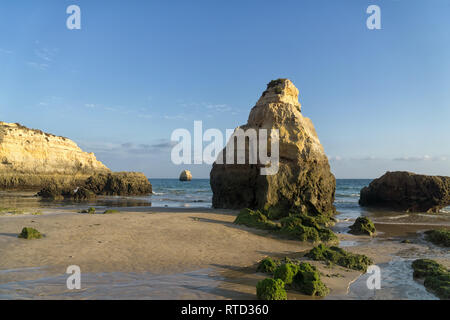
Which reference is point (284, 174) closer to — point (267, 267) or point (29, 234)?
point (267, 267)

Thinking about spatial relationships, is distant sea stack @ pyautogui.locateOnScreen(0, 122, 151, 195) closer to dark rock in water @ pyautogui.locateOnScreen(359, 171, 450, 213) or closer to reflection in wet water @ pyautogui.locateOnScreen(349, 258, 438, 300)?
dark rock in water @ pyautogui.locateOnScreen(359, 171, 450, 213)

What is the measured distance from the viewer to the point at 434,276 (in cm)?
686

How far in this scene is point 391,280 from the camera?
7027 mm

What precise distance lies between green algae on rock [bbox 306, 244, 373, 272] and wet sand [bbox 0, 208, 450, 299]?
1.28 feet

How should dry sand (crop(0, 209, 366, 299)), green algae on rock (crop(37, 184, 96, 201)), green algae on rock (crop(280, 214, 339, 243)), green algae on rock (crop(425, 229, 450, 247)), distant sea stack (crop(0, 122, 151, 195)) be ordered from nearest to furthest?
dry sand (crop(0, 209, 366, 299))
green algae on rock (crop(425, 229, 450, 247))
green algae on rock (crop(280, 214, 339, 243))
green algae on rock (crop(37, 184, 96, 201))
distant sea stack (crop(0, 122, 151, 195))

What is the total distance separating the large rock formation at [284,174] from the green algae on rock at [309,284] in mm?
11217

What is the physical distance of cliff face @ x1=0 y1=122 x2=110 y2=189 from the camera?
40219 millimetres

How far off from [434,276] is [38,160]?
169 ft

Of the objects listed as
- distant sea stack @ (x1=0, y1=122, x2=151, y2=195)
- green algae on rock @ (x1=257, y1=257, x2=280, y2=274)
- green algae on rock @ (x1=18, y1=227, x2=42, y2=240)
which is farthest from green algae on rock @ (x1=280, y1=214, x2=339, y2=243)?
distant sea stack @ (x1=0, y1=122, x2=151, y2=195)

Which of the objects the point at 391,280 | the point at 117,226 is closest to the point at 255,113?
the point at 117,226

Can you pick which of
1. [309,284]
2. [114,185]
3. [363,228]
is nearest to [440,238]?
[363,228]

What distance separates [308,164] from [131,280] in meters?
15.3
